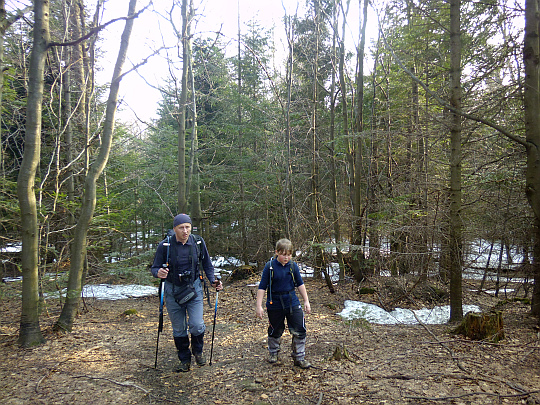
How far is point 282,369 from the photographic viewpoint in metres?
4.53

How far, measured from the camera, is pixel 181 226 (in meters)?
4.64

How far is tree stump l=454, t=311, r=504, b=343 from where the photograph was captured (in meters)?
5.09

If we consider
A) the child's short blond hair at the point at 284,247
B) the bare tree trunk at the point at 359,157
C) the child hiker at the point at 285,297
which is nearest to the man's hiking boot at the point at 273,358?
the child hiker at the point at 285,297

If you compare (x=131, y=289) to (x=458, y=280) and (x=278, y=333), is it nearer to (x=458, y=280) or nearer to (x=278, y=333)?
(x=278, y=333)

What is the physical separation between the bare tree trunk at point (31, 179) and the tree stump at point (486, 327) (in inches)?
269

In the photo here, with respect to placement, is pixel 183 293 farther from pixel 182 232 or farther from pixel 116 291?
pixel 116 291

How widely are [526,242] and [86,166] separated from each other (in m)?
9.29

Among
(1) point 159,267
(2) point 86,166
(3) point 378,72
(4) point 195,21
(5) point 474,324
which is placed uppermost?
(4) point 195,21

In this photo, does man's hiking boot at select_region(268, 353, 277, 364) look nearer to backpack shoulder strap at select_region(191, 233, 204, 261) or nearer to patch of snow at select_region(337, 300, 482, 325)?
backpack shoulder strap at select_region(191, 233, 204, 261)

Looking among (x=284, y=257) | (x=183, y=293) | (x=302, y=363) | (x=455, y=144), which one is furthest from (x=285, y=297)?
(x=455, y=144)

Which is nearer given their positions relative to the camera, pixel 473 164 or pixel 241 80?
pixel 473 164

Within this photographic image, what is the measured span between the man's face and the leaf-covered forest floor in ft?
5.96

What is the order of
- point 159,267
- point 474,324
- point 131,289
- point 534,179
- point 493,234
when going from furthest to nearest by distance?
1. point 131,289
2. point 493,234
3. point 534,179
4. point 474,324
5. point 159,267

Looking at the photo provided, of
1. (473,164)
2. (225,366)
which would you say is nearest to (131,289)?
(225,366)
